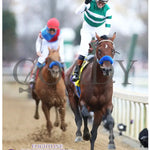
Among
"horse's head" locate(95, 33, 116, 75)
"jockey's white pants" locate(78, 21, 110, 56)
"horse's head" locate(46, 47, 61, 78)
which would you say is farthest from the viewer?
"horse's head" locate(46, 47, 61, 78)

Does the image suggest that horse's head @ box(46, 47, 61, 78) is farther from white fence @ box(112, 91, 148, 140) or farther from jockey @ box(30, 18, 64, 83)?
white fence @ box(112, 91, 148, 140)

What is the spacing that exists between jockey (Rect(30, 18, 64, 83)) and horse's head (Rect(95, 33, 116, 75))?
178 centimetres

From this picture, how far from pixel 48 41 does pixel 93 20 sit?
1743mm

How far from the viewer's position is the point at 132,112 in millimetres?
8180

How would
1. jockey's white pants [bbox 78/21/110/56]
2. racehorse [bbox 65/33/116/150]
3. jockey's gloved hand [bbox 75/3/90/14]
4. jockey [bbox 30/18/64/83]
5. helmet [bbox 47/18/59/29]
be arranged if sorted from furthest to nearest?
1. jockey [bbox 30/18/64/83]
2. helmet [bbox 47/18/59/29]
3. jockey's white pants [bbox 78/21/110/56]
4. jockey's gloved hand [bbox 75/3/90/14]
5. racehorse [bbox 65/33/116/150]

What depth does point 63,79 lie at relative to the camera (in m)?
7.55


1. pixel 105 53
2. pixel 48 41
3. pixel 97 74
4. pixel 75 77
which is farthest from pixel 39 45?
pixel 105 53

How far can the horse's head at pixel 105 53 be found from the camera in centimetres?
515

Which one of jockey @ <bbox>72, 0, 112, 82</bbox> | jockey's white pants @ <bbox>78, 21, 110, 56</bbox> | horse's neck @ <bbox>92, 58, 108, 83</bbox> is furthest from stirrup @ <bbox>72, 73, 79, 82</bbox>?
horse's neck @ <bbox>92, 58, 108, 83</bbox>

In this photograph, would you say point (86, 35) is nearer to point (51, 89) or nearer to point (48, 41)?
point (48, 41)

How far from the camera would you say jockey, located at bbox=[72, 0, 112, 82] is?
582cm

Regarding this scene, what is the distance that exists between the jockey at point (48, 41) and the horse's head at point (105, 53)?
70.2 inches

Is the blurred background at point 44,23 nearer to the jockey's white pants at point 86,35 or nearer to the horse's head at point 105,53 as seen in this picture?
the jockey's white pants at point 86,35

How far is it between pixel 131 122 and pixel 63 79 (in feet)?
5.45
